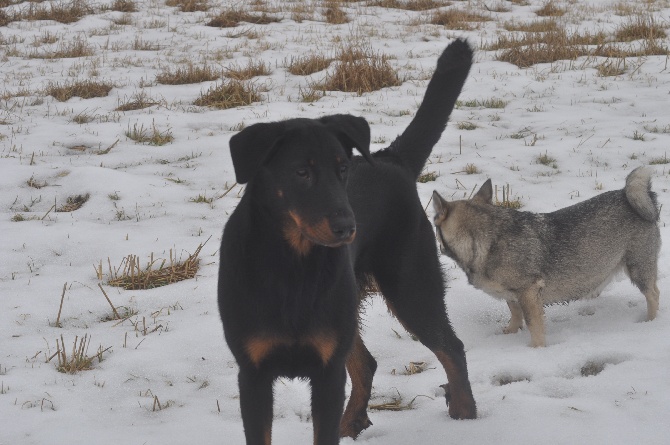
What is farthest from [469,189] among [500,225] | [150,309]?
[150,309]

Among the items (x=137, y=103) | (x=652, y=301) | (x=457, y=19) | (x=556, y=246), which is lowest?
(x=652, y=301)

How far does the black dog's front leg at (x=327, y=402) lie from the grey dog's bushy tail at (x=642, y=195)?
9.11 ft

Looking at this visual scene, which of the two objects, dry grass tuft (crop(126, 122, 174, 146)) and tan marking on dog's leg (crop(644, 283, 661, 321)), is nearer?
tan marking on dog's leg (crop(644, 283, 661, 321))

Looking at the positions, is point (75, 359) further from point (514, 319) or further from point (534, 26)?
point (534, 26)

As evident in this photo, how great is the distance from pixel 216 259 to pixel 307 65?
19.5ft

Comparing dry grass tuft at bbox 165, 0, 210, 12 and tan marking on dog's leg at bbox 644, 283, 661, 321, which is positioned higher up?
dry grass tuft at bbox 165, 0, 210, 12

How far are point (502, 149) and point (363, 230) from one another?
4.74m

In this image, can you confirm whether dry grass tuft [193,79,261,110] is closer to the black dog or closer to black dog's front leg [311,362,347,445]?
the black dog

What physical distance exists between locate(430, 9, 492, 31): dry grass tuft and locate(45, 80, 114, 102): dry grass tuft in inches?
270

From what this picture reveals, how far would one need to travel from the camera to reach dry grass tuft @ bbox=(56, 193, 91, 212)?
20.9ft

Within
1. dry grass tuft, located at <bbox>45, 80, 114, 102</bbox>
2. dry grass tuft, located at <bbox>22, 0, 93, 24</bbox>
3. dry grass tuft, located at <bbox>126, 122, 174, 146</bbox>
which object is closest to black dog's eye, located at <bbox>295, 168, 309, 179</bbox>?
dry grass tuft, located at <bbox>126, 122, 174, 146</bbox>

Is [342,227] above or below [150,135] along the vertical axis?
above

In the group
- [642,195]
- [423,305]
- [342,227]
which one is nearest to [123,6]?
[642,195]

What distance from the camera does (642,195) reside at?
489 centimetres
